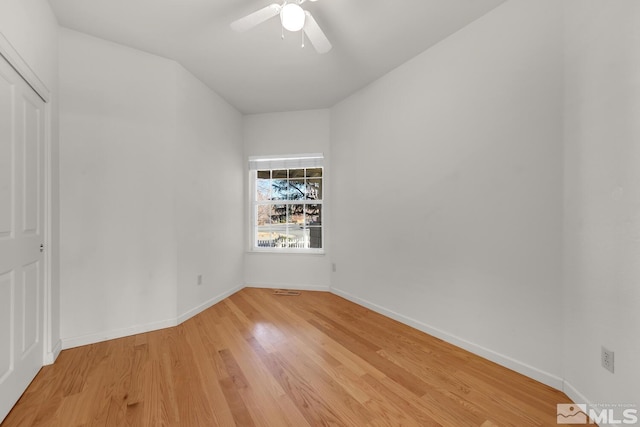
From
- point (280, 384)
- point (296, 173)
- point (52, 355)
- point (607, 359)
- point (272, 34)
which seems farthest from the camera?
point (296, 173)

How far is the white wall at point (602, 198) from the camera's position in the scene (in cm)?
120

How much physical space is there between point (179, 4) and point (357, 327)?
3.17 metres

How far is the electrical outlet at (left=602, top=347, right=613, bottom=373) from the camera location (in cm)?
128

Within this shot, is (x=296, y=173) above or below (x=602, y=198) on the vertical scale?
above

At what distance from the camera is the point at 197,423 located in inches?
52.8

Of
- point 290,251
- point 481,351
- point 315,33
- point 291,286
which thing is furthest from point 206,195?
point 481,351

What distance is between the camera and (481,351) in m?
1.99

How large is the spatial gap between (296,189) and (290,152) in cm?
57

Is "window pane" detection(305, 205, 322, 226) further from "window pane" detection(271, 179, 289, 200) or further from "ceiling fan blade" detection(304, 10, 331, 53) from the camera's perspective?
"ceiling fan blade" detection(304, 10, 331, 53)

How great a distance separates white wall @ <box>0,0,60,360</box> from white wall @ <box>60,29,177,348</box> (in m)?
0.09

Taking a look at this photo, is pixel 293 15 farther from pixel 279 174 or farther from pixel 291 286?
pixel 291 286

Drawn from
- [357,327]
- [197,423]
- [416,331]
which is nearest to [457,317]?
[416,331]

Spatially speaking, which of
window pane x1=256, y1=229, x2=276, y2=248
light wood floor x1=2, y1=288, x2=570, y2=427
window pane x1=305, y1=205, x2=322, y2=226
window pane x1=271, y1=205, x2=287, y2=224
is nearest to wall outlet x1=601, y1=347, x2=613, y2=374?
light wood floor x1=2, y1=288, x2=570, y2=427

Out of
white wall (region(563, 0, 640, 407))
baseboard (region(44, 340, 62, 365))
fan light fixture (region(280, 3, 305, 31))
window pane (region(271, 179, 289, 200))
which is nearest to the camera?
white wall (region(563, 0, 640, 407))
